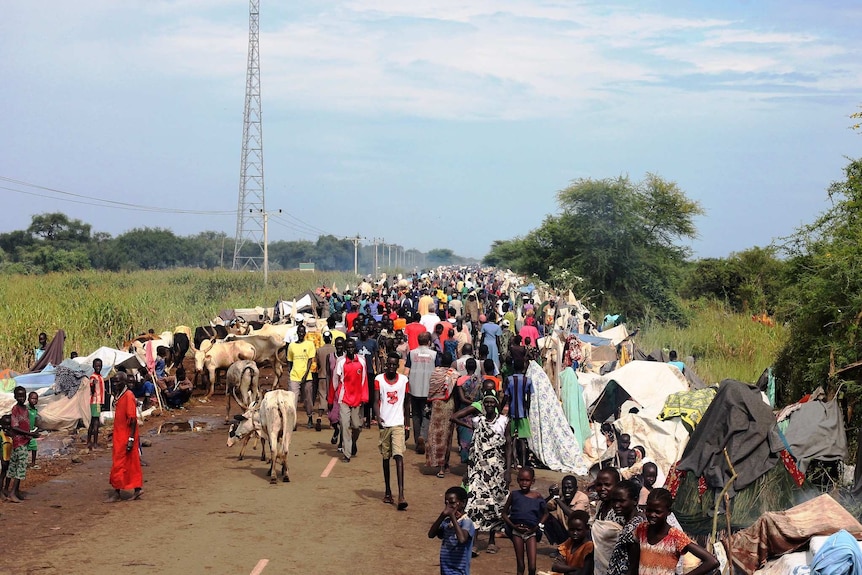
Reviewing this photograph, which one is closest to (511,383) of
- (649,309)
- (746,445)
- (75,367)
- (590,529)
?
(746,445)

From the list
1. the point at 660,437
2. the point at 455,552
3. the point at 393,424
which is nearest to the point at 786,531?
the point at 455,552

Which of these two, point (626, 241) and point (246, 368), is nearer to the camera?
point (246, 368)

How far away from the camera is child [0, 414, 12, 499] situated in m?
11.1

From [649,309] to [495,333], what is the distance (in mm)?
26712

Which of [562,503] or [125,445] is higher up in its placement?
[562,503]

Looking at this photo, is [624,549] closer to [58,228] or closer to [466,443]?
[466,443]

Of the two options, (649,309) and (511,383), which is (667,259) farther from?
(511,383)

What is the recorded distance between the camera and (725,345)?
26.2 meters

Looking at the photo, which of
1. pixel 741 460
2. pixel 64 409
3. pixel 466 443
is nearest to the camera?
pixel 741 460

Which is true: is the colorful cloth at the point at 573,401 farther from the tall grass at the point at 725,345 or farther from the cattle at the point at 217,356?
the cattle at the point at 217,356

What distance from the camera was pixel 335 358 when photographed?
14.2 meters

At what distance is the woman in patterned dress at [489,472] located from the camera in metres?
9.24

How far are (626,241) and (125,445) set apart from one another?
37.5m

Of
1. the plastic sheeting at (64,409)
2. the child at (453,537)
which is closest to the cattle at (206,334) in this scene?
the plastic sheeting at (64,409)
